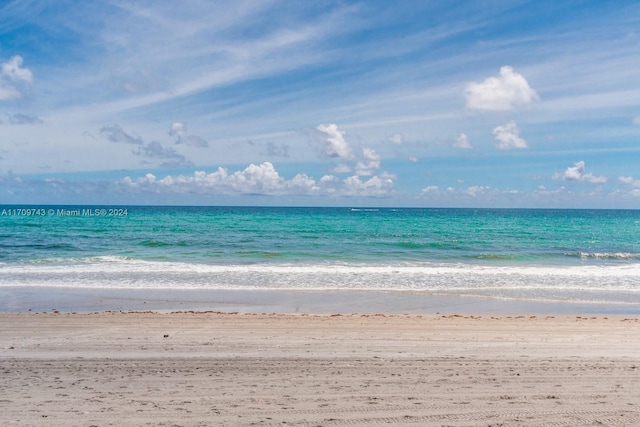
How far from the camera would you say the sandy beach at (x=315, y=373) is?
574cm

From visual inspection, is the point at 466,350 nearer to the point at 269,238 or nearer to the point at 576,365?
the point at 576,365

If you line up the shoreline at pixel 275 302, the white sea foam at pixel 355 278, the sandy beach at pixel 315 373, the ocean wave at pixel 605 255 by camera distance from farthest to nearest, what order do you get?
the ocean wave at pixel 605 255 < the white sea foam at pixel 355 278 < the shoreline at pixel 275 302 < the sandy beach at pixel 315 373

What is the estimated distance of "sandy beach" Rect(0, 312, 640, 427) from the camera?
5742mm

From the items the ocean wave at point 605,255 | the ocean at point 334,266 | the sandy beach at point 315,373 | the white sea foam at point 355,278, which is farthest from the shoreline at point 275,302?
the ocean wave at point 605,255

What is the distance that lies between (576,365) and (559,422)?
2578 millimetres

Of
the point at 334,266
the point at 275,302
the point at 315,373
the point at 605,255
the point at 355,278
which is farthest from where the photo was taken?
the point at 605,255

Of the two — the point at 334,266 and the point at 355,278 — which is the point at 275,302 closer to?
the point at 355,278

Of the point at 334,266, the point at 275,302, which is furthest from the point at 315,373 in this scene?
the point at 334,266

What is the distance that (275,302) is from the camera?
15.1 meters

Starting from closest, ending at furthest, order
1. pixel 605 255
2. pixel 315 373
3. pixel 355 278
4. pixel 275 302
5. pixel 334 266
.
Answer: pixel 315 373, pixel 275 302, pixel 355 278, pixel 334 266, pixel 605 255

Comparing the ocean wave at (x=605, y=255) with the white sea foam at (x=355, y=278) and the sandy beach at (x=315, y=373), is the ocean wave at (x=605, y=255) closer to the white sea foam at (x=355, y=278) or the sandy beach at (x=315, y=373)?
the white sea foam at (x=355, y=278)

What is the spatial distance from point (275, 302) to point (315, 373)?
7.85 meters

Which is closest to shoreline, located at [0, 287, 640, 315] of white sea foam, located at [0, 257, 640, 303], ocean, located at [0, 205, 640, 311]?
ocean, located at [0, 205, 640, 311]

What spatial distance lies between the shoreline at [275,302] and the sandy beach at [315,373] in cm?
217
